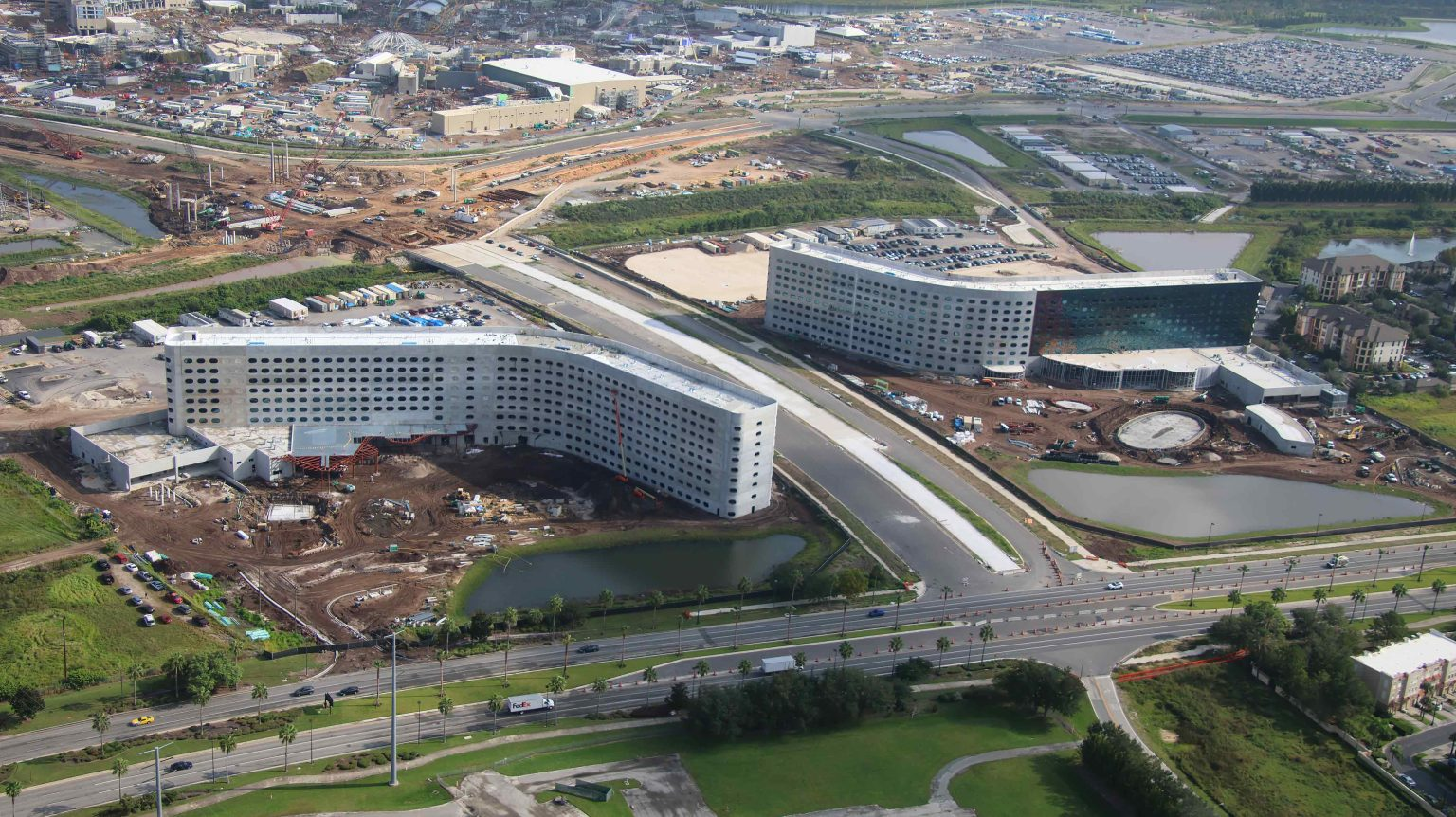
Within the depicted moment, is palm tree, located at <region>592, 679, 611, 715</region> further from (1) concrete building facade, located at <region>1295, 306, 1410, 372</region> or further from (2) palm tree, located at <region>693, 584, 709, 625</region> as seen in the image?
(1) concrete building facade, located at <region>1295, 306, 1410, 372</region>

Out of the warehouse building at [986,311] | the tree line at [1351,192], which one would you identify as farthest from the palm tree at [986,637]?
the tree line at [1351,192]

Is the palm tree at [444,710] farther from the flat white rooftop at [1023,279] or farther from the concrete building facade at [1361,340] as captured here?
the concrete building facade at [1361,340]

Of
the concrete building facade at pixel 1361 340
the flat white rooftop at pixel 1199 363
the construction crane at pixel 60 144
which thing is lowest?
the flat white rooftop at pixel 1199 363

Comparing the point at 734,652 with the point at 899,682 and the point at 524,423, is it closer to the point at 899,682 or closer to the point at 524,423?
the point at 899,682

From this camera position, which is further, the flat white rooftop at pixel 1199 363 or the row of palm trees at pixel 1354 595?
the flat white rooftop at pixel 1199 363

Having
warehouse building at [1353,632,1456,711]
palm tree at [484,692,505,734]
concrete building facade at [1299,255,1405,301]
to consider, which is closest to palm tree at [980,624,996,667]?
warehouse building at [1353,632,1456,711]

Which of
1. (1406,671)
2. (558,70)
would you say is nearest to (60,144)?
(558,70)

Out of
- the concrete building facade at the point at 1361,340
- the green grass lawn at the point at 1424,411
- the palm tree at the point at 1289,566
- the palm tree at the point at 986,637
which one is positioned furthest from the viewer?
the concrete building facade at the point at 1361,340
